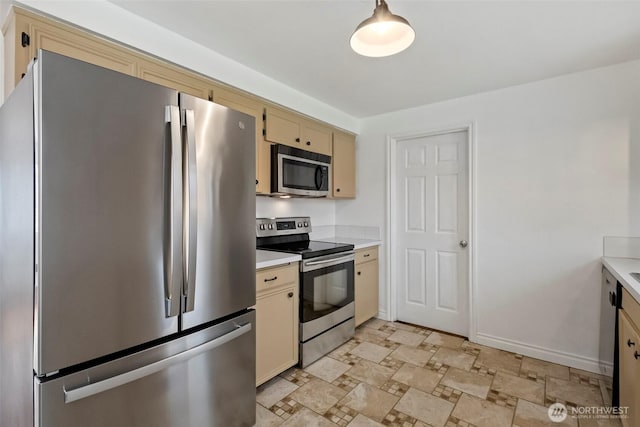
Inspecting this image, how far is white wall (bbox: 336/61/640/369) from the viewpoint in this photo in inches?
93.1

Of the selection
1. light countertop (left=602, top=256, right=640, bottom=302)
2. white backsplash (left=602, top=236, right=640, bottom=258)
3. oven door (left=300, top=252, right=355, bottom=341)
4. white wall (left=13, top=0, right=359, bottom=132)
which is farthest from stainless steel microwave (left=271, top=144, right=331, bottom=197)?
white backsplash (left=602, top=236, right=640, bottom=258)

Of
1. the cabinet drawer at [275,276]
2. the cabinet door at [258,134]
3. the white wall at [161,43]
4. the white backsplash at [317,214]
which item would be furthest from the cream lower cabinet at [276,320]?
the white wall at [161,43]

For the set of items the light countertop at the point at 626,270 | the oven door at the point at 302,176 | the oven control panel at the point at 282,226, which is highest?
the oven door at the point at 302,176

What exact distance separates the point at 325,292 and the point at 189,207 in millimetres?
1642

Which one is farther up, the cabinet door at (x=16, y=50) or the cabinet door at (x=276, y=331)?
the cabinet door at (x=16, y=50)

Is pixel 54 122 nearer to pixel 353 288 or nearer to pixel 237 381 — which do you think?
pixel 237 381

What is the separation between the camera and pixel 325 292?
2680mm

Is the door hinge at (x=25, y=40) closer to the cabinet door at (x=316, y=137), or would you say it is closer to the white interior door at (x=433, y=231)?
the cabinet door at (x=316, y=137)

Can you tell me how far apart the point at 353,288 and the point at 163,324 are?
A: 2.06 meters

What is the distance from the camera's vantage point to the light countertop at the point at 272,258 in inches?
81.9

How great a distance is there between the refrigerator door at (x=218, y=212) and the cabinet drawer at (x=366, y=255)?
171 centimetres

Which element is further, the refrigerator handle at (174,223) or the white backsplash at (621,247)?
the white backsplash at (621,247)

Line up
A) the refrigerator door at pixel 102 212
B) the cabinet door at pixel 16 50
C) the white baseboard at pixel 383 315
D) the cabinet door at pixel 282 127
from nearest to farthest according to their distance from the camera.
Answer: the refrigerator door at pixel 102 212
the cabinet door at pixel 16 50
the cabinet door at pixel 282 127
the white baseboard at pixel 383 315

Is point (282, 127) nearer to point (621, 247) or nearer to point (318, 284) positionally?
point (318, 284)
